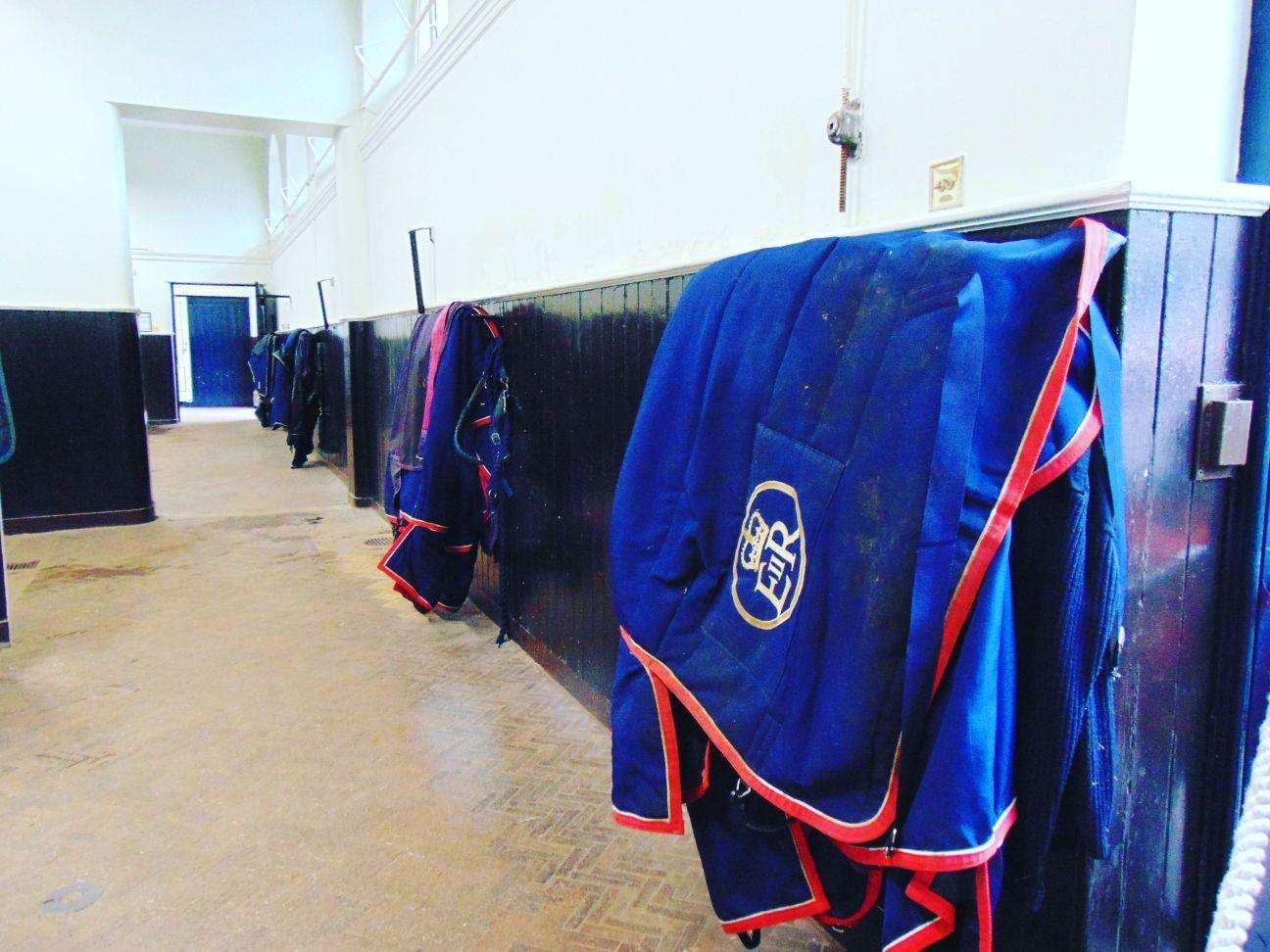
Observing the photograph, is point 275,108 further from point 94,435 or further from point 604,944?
point 604,944

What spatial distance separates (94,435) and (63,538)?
713 millimetres

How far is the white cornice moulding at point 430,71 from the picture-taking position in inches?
128

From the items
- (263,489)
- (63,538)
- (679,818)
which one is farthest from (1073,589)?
(263,489)

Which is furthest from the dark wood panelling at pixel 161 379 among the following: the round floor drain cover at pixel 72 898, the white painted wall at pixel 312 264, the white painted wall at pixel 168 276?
the round floor drain cover at pixel 72 898

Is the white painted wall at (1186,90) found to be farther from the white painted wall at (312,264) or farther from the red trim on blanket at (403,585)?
the white painted wall at (312,264)

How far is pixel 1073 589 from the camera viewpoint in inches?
34.6

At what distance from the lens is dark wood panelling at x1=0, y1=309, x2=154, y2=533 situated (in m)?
5.11

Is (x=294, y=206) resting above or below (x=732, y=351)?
above

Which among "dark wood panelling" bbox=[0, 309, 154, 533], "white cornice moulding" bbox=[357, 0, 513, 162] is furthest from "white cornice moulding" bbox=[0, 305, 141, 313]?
"white cornice moulding" bbox=[357, 0, 513, 162]

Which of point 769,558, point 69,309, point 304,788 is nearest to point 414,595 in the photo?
point 304,788

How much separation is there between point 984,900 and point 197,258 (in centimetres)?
1596

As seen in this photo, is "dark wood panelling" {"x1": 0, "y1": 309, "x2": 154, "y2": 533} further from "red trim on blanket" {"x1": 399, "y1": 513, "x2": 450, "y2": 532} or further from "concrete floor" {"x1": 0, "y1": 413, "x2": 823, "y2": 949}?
"red trim on blanket" {"x1": 399, "y1": 513, "x2": 450, "y2": 532}

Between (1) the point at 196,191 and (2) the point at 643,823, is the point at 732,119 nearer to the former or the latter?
(2) the point at 643,823

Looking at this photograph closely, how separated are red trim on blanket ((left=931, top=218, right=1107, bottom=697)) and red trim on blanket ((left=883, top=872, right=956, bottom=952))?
0.22 metres
